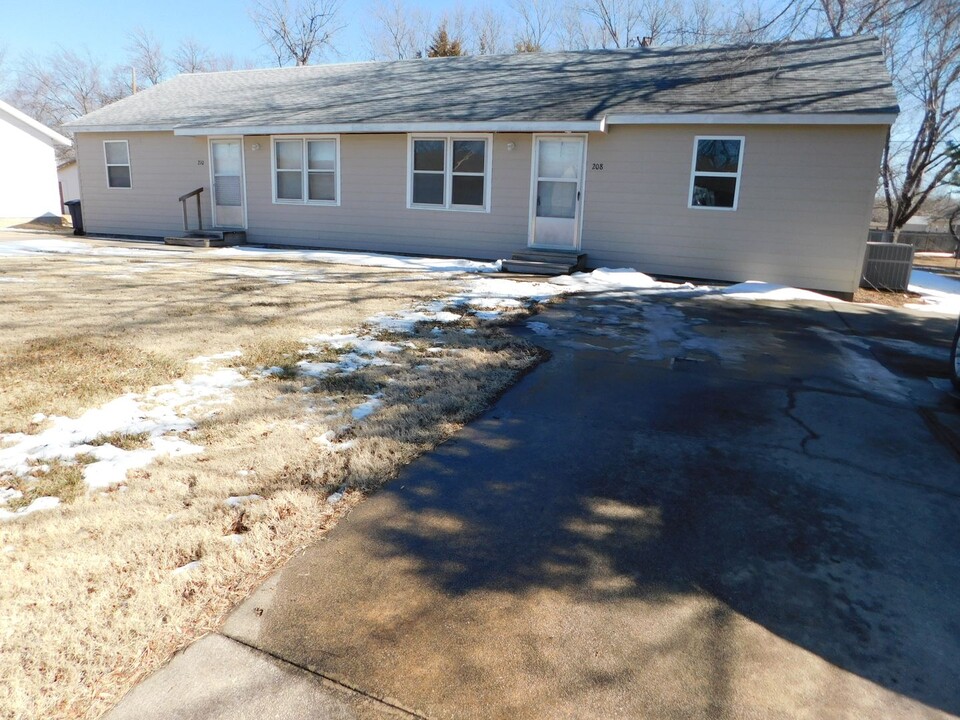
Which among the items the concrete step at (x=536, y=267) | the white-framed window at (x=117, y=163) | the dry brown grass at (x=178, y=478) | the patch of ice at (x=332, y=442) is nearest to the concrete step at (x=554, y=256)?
the concrete step at (x=536, y=267)

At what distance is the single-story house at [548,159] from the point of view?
1078 centimetres

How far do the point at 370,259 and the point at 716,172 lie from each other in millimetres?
6753

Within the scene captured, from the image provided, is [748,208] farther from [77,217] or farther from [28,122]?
[28,122]

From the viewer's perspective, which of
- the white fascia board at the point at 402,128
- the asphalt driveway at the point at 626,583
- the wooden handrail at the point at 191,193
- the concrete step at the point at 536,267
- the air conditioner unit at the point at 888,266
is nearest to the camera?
the asphalt driveway at the point at 626,583

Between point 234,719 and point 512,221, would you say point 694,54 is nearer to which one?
point 512,221

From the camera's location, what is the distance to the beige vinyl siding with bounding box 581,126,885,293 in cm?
1050

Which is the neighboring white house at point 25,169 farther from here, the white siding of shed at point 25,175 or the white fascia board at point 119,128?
the white fascia board at point 119,128

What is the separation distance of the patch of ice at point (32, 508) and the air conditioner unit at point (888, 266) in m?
13.2

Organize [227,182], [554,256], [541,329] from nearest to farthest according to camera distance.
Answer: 1. [541,329]
2. [554,256]
3. [227,182]

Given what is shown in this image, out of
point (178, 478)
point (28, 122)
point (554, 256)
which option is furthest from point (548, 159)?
point (28, 122)

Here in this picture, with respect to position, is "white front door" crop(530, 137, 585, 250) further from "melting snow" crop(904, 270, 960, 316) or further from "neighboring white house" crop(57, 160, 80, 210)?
"neighboring white house" crop(57, 160, 80, 210)

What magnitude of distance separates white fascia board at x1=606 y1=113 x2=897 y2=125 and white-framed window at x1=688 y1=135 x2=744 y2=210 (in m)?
0.45

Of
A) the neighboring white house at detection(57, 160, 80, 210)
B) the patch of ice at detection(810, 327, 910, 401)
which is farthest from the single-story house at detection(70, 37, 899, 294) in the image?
the neighboring white house at detection(57, 160, 80, 210)

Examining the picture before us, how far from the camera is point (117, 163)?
53.5 feet
